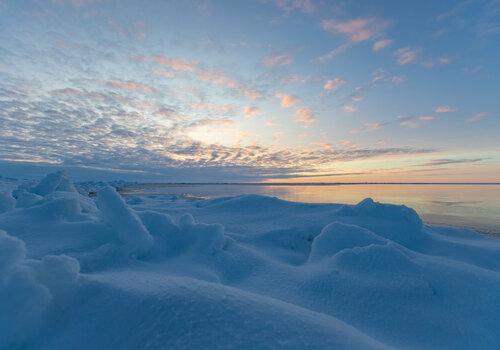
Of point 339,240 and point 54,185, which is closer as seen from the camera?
point 339,240

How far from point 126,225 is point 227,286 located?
5.81ft

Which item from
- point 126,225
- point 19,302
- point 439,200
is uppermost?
point 126,225

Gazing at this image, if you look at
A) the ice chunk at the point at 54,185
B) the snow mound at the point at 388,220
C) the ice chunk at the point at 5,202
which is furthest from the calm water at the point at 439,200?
the ice chunk at the point at 54,185

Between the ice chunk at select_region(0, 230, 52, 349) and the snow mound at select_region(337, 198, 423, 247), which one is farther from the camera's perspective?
the snow mound at select_region(337, 198, 423, 247)

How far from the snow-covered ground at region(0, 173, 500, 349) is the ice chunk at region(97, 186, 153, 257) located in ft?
0.05

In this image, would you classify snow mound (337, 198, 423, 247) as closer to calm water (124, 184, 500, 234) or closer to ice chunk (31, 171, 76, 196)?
calm water (124, 184, 500, 234)

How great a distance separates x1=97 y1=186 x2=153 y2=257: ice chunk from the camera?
3.20 m

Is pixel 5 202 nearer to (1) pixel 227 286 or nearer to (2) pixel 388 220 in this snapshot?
(1) pixel 227 286

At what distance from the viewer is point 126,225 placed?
3303 mm

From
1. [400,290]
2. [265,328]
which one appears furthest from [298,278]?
[265,328]

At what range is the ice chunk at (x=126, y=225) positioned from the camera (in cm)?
320

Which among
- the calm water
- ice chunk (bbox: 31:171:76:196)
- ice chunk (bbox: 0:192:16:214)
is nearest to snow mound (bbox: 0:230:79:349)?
ice chunk (bbox: 0:192:16:214)

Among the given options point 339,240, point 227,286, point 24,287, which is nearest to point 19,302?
point 24,287

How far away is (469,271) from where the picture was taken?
9.92 ft
